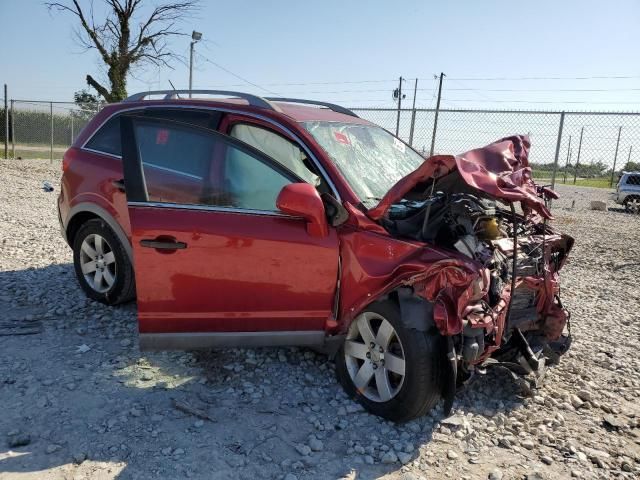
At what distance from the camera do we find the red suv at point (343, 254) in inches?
122

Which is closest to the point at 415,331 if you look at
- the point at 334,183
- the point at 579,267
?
the point at 334,183

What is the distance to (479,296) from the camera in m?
3.10

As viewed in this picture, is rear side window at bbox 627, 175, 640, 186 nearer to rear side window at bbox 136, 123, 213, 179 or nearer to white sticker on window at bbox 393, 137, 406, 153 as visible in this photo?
white sticker on window at bbox 393, 137, 406, 153

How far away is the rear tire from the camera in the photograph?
15.6 ft

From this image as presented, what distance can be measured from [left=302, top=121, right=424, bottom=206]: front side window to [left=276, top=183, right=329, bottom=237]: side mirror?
407mm

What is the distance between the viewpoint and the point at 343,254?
3.39 metres

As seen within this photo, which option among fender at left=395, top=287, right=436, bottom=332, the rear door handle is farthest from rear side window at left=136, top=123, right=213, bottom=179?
fender at left=395, top=287, right=436, bottom=332

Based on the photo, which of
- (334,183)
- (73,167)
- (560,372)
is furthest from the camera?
(73,167)

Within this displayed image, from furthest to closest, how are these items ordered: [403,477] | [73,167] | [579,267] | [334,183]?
1. [579,267]
2. [73,167]
3. [334,183]
4. [403,477]

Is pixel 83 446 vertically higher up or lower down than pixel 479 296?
lower down

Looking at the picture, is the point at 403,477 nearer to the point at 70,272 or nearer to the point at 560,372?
the point at 560,372

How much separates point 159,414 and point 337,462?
1.11 meters

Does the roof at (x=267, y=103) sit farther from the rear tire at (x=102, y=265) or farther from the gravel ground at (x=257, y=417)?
the gravel ground at (x=257, y=417)


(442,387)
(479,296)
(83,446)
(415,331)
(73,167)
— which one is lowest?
(83,446)
